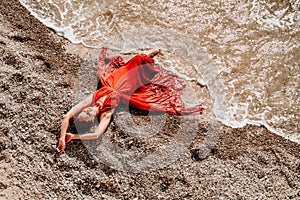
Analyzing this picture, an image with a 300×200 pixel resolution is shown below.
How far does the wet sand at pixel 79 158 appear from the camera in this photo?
6.50 metres

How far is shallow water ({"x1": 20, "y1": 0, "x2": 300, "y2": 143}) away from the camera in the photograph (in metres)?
8.45

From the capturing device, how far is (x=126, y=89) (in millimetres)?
7523

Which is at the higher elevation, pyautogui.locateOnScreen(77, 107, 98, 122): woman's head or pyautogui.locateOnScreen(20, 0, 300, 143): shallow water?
pyautogui.locateOnScreen(20, 0, 300, 143): shallow water

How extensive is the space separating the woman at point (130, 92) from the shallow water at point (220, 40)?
63cm

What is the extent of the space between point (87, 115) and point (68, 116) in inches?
13.5

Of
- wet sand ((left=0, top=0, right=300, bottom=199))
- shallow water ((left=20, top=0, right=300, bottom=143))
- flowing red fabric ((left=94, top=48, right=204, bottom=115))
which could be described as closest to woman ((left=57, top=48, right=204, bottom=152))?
flowing red fabric ((left=94, top=48, right=204, bottom=115))

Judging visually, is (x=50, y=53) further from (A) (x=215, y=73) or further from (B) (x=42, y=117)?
(A) (x=215, y=73)

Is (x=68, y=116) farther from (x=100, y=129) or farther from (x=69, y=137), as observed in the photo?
(x=100, y=129)

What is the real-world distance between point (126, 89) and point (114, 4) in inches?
113

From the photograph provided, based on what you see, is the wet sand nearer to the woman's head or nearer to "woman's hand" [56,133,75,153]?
"woman's hand" [56,133,75,153]

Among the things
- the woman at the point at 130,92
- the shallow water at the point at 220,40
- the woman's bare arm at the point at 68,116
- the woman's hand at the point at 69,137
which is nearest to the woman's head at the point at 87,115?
the woman at the point at 130,92

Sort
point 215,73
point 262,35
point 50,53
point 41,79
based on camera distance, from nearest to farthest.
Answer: point 41,79 < point 50,53 < point 215,73 < point 262,35

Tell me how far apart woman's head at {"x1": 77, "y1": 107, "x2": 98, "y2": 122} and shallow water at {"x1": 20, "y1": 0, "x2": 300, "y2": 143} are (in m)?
2.15

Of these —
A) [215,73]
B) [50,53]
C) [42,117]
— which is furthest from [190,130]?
[50,53]
